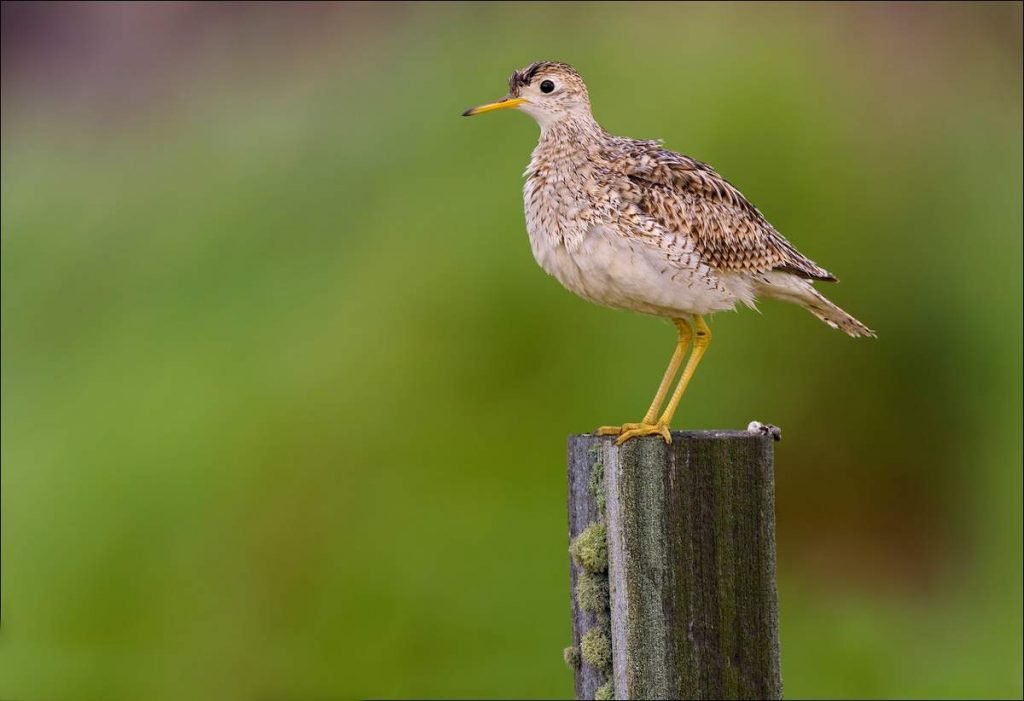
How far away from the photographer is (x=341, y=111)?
1219 cm

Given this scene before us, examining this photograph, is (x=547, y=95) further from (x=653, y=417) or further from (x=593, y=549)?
(x=593, y=549)

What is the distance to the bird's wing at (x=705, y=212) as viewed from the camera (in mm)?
6789

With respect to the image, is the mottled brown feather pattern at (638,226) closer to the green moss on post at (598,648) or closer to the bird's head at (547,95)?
the bird's head at (547,95)

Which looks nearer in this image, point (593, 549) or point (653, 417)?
point (593, 549)

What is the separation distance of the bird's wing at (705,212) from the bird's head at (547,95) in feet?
1.29

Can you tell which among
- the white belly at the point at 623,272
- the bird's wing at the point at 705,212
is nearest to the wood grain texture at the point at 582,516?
the white belly at the point at 623,272

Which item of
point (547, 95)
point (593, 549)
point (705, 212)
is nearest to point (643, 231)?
point (705, 212)

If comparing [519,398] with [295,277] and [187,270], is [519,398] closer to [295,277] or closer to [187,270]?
[295,277]

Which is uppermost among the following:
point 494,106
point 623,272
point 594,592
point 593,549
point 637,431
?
point 494,106

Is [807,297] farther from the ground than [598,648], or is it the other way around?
[807,297]

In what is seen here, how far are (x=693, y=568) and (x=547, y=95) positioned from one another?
3.36 meters

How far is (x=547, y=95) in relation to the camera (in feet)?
24.0

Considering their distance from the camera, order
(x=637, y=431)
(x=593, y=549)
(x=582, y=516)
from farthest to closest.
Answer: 1. (x=637, y=431)
2. (x=582, y=516)
3. (x=593, y=549)

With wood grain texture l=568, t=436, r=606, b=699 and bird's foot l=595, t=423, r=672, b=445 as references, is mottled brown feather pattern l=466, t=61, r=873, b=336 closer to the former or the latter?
bird's foot l=595, t=423, r=672, b=445
